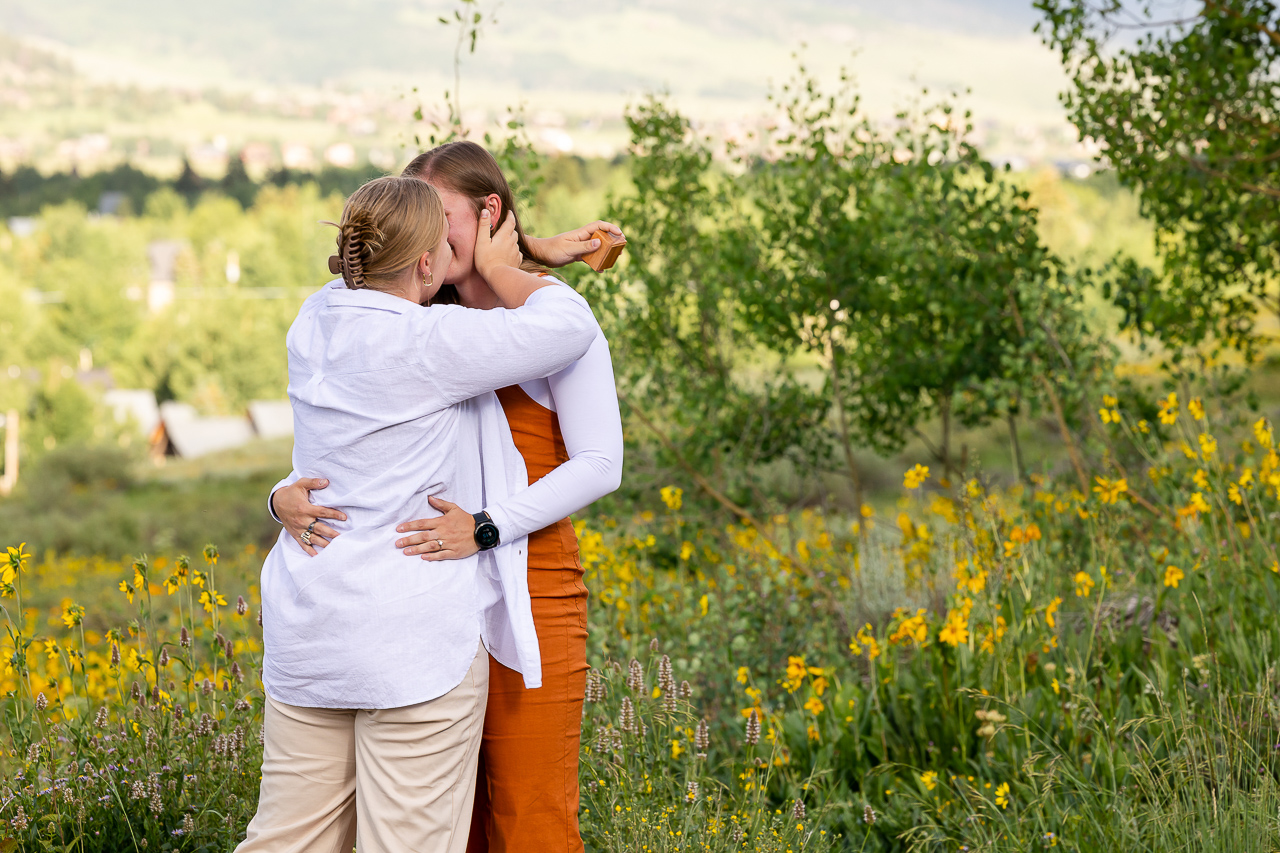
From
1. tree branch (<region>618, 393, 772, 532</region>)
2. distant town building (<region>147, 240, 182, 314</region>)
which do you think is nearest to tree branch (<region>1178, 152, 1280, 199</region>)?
tree branch (<region>618, 393, 772, 532</region>)

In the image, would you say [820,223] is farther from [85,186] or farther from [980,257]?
[85,186]

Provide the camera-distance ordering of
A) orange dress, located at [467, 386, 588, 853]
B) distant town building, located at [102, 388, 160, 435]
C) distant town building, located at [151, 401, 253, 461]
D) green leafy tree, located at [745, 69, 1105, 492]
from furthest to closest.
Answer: distant town building, located at [102, 388, 160, 435]
distant town building, located at [151, 401, 253, 461]
green leafy tree, located at [745, 69, 1105, 492]
orange dress, located at [467, 386, 588, 853]

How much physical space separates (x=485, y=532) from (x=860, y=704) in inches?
82.4

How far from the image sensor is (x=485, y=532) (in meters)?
1.83

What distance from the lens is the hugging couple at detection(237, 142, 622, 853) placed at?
5.69 ft

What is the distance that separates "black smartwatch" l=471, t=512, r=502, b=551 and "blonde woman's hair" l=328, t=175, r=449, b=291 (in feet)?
1.42

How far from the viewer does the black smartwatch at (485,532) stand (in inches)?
71.9

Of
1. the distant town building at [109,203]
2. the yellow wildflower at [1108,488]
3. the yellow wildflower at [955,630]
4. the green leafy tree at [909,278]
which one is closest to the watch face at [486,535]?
the yellow wildflower at [955,630]

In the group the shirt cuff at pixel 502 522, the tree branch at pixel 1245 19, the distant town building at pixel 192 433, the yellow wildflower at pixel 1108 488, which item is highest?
the tree branch at pixel 1245 19

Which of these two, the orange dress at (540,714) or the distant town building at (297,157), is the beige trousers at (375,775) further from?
the distant town building at (297,157)

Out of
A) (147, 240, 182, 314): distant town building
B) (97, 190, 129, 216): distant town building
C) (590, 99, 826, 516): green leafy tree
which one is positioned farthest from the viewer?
(97, 190, 129, 216): distant town building

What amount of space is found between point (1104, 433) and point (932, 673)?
2304 millimetres

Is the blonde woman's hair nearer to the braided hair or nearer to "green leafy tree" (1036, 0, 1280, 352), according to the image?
the braided hair

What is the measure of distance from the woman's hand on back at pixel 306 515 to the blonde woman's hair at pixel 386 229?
14.1 inches
